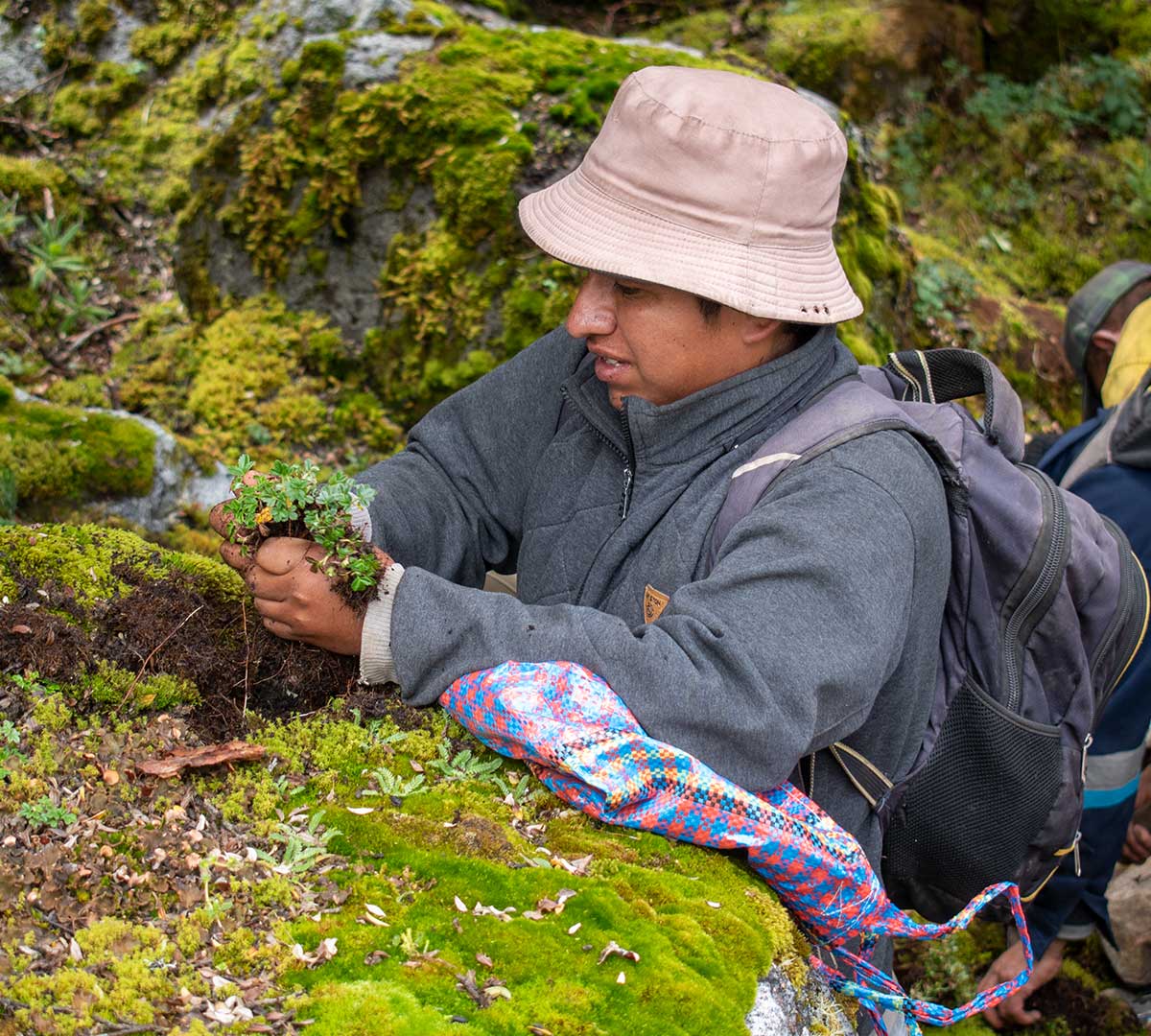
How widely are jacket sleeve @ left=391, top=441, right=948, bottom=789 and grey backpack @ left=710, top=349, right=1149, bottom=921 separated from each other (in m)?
0.25

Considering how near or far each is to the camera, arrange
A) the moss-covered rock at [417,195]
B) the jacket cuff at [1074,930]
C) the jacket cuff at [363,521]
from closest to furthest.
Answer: the jacket cuff at [363,521], the jacket cuff at [1074,930], the moss-covered rock at [417,195]

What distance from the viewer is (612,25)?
11820 mm

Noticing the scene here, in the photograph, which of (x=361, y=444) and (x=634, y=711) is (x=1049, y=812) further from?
(x=361, y=444)

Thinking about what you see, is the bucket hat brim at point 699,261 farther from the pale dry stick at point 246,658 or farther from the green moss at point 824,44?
the green moss at point 824,44

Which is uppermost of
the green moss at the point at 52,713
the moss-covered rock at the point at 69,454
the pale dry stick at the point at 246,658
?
the green moss at the point at 52,713

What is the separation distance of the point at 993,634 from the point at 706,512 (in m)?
0.88

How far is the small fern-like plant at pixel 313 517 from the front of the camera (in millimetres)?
3174

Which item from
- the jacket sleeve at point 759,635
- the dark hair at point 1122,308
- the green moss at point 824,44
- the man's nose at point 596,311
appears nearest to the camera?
the jacket sleeve at point 759,635

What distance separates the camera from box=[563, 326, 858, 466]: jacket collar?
3.41 meters

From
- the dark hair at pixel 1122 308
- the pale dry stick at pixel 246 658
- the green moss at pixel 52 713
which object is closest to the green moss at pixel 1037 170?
the dark hair at pixel 1122 308

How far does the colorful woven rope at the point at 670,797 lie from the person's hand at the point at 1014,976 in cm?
276

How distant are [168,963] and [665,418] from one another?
1975mm

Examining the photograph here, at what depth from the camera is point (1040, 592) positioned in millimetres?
3252

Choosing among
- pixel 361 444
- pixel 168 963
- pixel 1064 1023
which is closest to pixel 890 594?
pixel 168 963
